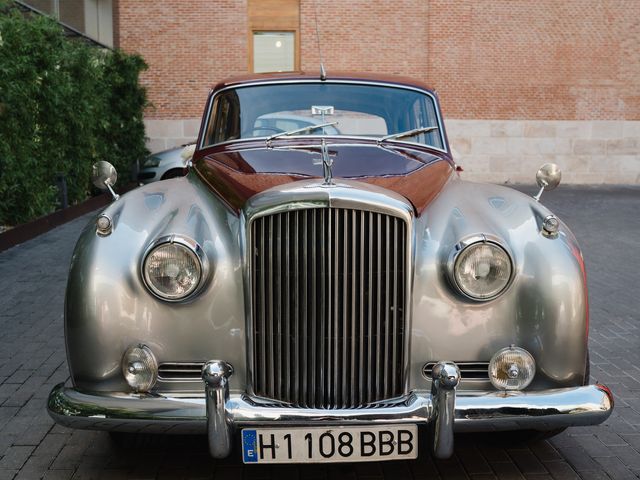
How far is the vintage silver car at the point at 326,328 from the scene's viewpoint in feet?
9.69

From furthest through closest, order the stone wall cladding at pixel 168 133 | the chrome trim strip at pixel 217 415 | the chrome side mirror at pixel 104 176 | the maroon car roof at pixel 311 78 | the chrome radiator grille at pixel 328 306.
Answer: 1. the stone wall cladding at pixel 168 133
2. the maroon car roof at pixel 311 78
3. the chrome side mirror at pixel 104 176
4. the chrome radiator grille at pixel 328 306
5. the chrome trim strip at pixel 217 415

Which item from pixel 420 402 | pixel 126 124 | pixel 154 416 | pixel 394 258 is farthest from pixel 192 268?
pixel 126 124

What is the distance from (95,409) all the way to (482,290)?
1.60 m

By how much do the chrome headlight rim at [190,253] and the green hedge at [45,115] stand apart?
23.1 ft

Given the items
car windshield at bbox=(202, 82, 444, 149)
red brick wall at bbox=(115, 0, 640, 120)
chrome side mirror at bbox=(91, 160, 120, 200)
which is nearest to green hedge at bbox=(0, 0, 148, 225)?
red brick wall at bbox=(115, 0, 640, 120)

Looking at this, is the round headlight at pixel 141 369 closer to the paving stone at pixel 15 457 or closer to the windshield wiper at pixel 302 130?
the paving stone at pixel 15 457

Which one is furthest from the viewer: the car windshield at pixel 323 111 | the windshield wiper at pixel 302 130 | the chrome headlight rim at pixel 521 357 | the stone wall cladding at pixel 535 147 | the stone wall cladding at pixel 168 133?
the stone wall cladding at pixel 535 147

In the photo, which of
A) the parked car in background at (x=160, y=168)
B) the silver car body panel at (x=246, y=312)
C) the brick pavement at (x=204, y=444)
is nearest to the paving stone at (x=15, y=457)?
the brick pavement at (x=204, y=444)

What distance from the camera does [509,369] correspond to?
3188mm

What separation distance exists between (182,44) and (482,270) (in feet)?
58.0

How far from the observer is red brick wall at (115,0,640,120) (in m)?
19.6

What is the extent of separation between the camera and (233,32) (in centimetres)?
1966

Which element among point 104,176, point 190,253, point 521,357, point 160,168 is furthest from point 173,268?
point 160,168

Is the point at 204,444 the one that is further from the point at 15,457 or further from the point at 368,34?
the point at 368,34
